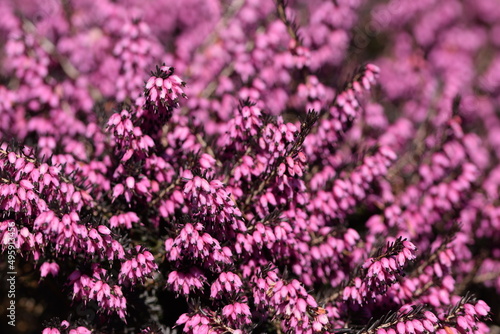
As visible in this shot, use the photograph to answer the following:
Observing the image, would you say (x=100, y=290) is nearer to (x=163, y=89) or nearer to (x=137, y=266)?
(x=137, y=266)

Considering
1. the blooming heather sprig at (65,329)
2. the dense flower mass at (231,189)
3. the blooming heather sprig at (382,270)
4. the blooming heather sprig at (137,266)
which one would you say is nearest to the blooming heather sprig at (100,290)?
the dense flower mass at (231,189)

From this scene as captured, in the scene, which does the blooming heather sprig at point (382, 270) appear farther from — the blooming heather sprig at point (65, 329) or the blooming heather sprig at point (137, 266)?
the blooming heather sprig at point (65, 329)

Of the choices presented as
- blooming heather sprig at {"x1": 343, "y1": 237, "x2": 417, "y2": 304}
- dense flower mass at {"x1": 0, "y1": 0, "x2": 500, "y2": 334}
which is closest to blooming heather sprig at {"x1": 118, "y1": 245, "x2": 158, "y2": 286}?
dense flower mass at {"x1": 0, "y1": 0, "x2": 500, "y2": 334}

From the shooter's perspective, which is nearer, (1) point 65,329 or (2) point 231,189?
(1) point 65,329

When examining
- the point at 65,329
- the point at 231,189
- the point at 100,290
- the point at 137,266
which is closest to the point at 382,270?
the point at 231,189

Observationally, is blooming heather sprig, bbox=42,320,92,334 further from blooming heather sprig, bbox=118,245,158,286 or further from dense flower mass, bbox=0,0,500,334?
blooming heather sprig, bbox=118,245,158,286

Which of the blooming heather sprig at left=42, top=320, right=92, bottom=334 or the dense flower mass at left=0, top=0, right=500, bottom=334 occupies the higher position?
the dense flower mass at left=0, top=0, right=500, bottom=334

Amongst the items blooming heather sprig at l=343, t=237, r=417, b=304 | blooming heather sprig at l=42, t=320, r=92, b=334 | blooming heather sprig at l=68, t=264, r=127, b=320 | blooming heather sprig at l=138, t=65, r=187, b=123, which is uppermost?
blooming heather sprig at l=138, t=65, r=187, b=123

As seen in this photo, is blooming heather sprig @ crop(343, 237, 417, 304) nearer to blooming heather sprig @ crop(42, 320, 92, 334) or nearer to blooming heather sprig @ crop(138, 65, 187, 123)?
blooming heather sprig @ crop(138, 65, 187, 123)

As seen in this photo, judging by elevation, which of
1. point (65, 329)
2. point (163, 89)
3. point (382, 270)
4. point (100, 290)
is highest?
point (163, 89)
